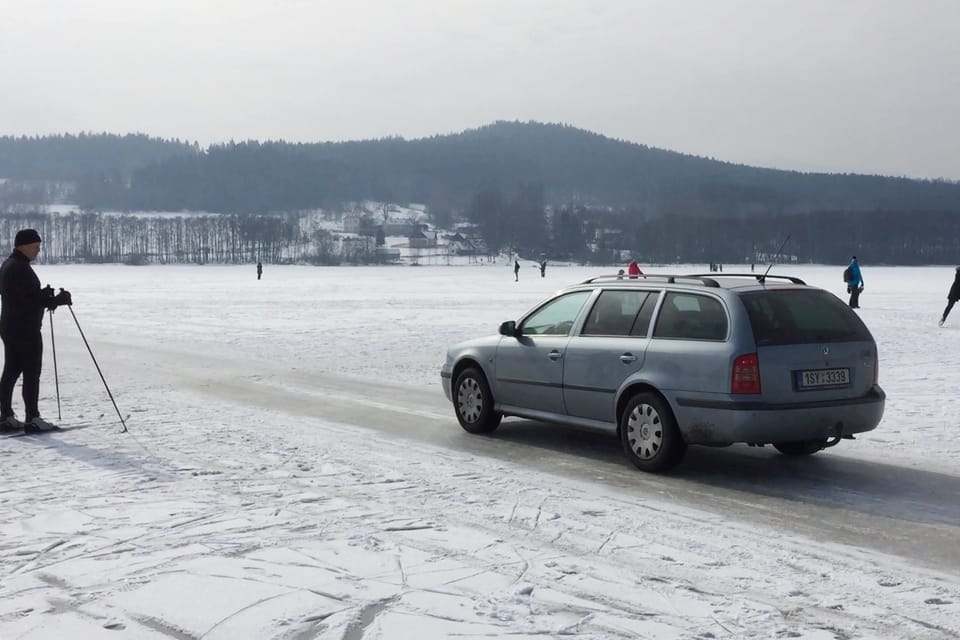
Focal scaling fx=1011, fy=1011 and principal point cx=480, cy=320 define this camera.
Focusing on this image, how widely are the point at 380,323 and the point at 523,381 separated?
16.6 m

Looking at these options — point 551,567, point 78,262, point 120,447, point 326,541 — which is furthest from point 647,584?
point 78,262

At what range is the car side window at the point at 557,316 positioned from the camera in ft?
29.9

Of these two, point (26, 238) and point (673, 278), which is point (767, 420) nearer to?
point (673, 278)

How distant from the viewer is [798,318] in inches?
308

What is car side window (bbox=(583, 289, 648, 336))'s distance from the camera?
8.48 meters

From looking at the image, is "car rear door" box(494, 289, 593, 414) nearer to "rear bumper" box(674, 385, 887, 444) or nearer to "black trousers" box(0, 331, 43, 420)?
"rear bumper" box(674, 385, 887, 444)

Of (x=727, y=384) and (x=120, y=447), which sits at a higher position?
(x=727, y=384)

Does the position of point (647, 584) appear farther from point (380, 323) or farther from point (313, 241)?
point (313, 241)

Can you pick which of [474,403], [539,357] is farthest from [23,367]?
[539,357]

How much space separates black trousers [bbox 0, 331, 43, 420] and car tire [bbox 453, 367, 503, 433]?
13.2 ft

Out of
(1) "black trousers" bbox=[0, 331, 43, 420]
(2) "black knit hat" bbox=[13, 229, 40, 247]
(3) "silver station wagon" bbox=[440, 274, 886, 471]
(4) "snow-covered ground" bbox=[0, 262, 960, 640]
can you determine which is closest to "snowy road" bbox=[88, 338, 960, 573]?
(4) "snow-covered ground" bbox=[0, 262, 960, 640]

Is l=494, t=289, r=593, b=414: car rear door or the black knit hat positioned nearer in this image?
l=494, t=289, r=593, b=414: car rear door

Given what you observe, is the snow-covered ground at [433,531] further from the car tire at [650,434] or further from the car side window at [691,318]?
the car side window at [691,318]

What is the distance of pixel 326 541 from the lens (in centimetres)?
589
